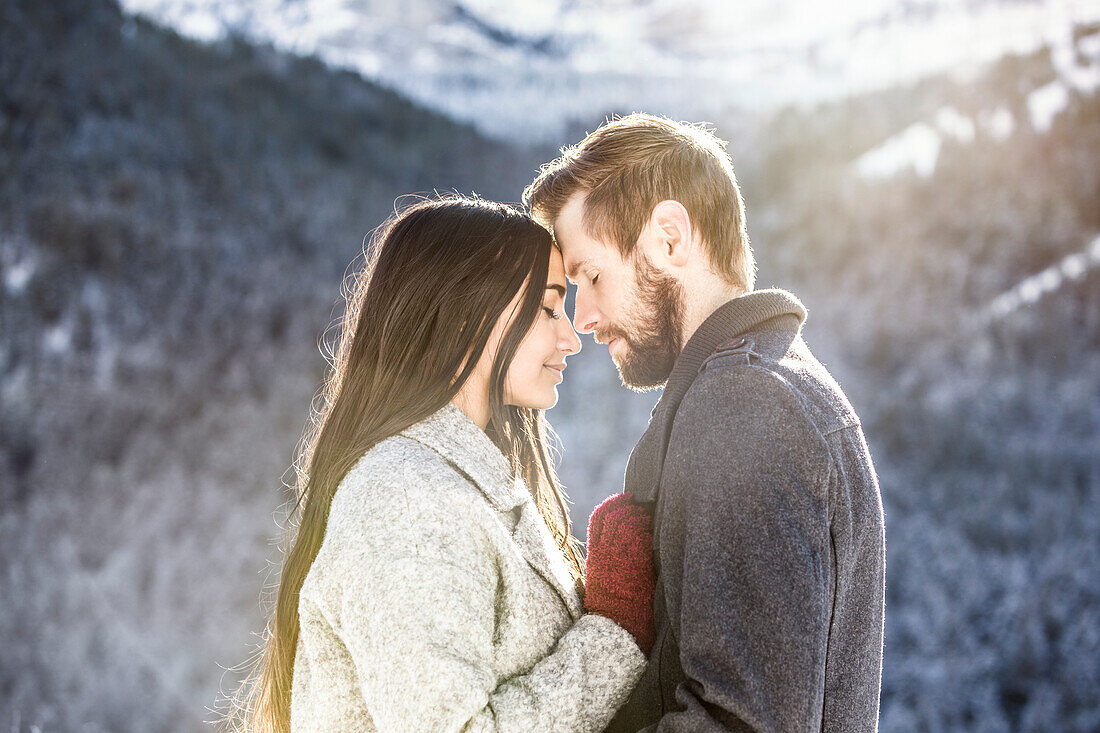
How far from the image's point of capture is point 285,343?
30.3ft

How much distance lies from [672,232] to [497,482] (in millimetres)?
649

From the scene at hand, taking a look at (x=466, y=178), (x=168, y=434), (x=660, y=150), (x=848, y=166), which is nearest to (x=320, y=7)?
(x=466, y=178)

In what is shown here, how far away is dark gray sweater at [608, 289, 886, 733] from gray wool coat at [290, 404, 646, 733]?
17 centimetres

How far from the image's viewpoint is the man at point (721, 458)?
1.14 meters

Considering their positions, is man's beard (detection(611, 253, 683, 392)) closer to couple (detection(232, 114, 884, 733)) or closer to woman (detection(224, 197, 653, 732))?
couple (detection(232, 114, 884, 733))

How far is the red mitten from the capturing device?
4.64 feet

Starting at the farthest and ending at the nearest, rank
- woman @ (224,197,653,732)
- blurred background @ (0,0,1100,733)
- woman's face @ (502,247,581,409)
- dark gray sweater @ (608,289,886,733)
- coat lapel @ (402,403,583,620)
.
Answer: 1. blurred background @ (0,0,1100,733)
2. woman's face @ (502,247,581,409)
3. coat lapel @ (402,403,583,620)
4. woman @ (224,197,653,732)
5. dark gray sweater @ (608,289,886,733)

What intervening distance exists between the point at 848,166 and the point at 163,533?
9.28 m

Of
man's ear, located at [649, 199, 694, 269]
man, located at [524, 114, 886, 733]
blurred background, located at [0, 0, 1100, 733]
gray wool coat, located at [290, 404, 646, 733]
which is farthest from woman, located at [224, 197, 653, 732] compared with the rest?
blurred background, located at [0, 0, 1100, 733]

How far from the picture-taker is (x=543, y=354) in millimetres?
1782

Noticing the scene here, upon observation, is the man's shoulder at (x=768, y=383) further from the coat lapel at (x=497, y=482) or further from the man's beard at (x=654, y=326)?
the coat lapel at (x=497, y=482)

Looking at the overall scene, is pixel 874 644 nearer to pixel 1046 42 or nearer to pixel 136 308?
pixel 136 308

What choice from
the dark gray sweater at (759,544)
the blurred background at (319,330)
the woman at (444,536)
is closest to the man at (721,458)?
the dark gray sweater at (759,544)

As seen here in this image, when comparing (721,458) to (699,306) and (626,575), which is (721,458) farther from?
(699,306)
